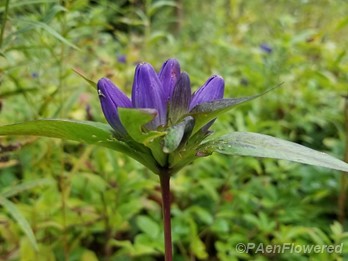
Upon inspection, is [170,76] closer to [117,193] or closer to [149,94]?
[149,94]

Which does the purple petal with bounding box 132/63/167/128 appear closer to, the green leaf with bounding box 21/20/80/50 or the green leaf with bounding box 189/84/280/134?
the green leaf with bounding box 189/84/280/134

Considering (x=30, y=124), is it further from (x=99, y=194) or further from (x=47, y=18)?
(x=99, y=194)

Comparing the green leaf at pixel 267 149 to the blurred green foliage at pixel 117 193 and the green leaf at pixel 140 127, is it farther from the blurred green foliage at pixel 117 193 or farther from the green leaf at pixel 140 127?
the blurred green foliage at pixel 117 193

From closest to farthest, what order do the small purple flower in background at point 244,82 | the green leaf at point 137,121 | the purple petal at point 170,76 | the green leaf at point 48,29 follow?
the green leaf at point 137,121 → the purple petal at point 170,76 → the green leaf at point 48,29 → the small purple flower in background at point 244,82

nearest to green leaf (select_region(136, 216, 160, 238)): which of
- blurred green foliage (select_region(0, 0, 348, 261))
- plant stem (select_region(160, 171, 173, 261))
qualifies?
blurred green foliage (select_region(0, 0, 348, 261))

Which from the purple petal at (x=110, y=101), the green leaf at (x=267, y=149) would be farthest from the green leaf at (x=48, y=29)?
the green leaf at (x=267, y=149)

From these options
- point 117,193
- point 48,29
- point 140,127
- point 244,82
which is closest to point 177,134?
point 140,127

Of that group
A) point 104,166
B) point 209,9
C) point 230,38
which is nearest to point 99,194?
point 104,166
